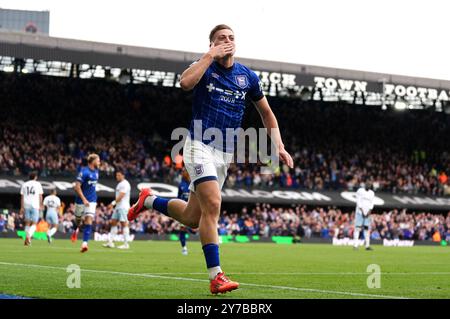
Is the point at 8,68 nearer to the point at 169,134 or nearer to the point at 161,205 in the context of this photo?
Result: the point at 169,134

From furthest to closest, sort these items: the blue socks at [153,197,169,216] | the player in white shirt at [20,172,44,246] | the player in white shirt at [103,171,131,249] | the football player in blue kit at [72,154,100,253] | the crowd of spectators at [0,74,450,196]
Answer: the crowd of spectators at [0,74,450,196] → the player in white shirt at [20,172,44,246] → the player in white shirt at [103,171,131,249] → the football player in blue kit at [72,154,100,253] → the blue socks at [153,197,169,216]

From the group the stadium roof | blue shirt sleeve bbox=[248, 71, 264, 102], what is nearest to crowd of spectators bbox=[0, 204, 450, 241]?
the stadium roof

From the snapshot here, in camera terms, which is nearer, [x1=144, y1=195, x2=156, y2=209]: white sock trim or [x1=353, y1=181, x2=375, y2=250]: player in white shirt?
[x1=144, y1=195, x2=156, y2=209]: white sock trim

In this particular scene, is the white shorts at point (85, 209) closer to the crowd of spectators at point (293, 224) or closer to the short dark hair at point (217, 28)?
the short dark hair at point (217, 28)

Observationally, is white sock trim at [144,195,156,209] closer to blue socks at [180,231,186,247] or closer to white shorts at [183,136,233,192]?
white shorts at [183,136,233,192]

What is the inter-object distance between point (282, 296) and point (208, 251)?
882 mm

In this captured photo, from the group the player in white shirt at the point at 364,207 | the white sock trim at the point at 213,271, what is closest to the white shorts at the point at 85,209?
the player in white shirt at the point at 364,207

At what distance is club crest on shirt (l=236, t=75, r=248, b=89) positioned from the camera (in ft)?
30.4

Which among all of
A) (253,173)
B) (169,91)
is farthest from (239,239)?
(169,91)

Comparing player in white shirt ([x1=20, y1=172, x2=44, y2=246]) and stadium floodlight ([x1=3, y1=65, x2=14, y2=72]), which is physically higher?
stadium floodlight ([x1=3, y1=65, x2=14, y2=72])

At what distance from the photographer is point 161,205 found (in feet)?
34.2

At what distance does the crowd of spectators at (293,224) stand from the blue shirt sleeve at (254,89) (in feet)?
94.2

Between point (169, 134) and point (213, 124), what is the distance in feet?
143

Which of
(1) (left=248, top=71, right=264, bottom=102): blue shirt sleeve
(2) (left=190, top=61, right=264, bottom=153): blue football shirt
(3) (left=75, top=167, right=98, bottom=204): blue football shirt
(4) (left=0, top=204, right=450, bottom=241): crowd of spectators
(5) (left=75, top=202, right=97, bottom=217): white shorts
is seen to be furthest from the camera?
(4) (left=0, top=204, right=450, bottom=241): crowd of spectators
